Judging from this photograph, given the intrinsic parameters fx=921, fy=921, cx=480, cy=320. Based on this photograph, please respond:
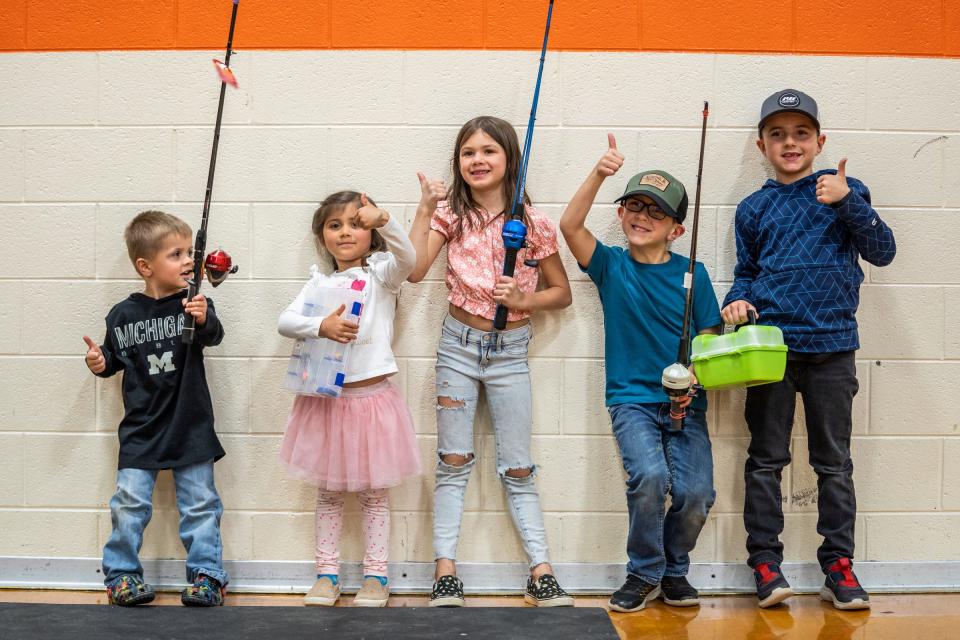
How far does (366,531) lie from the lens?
285cm

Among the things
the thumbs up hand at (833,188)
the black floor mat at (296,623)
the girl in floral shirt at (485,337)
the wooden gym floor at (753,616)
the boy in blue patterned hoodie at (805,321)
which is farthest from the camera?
the girl in floral shirt at (485,337)

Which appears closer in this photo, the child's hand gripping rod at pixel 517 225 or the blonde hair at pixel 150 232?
the child's hand gripping rod at pixel 517 225

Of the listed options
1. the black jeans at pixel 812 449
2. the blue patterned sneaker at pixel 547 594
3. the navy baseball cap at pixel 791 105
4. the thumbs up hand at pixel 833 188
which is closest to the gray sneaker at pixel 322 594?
the blue patterned sneaker at pixel 547 594

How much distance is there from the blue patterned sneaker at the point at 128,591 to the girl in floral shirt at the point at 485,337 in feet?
2.84

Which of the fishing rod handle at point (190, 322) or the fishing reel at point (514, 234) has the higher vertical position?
the fishing reel at point (514, 234)

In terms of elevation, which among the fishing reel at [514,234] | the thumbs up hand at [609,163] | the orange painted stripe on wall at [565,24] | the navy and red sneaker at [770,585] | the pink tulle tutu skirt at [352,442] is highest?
the orange painted stripe on wall at [565,24]

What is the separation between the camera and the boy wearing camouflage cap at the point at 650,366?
2.69m

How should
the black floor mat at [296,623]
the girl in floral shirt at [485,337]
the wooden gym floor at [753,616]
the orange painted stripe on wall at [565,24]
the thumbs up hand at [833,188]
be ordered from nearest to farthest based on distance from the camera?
the black floor mat at [296,623]
the wooden gym floor at [753,616]
the thumbs up hand at [833,188]
the girl in floral shirt at [485,337]
the orange painted stripe on wall at [565,24]

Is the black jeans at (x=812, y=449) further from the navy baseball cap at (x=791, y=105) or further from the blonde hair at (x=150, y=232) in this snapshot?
the blonde hair at (x=150, y=232)

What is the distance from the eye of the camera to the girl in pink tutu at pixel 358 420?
273 centimetres

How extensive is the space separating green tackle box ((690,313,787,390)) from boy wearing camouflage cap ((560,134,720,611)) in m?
0.13

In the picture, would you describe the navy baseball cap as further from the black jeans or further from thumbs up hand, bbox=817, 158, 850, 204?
the black jeans

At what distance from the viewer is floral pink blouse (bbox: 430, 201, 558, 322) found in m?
2.81

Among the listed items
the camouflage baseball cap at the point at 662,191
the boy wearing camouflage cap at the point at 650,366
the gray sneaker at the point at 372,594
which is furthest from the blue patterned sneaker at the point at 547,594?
the camouflage baseball cap at the point at 662,191
